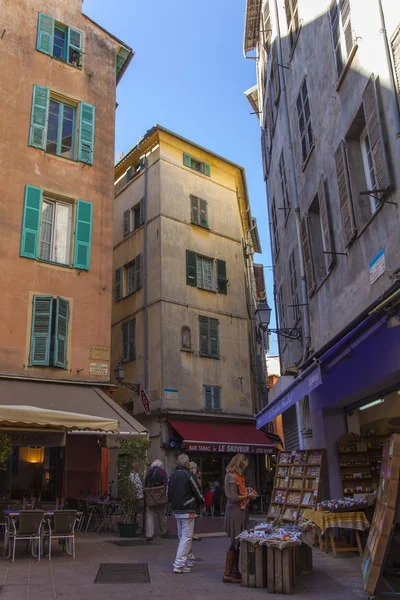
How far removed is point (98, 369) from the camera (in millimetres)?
14078

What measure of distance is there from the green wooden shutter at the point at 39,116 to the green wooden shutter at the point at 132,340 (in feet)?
28.5

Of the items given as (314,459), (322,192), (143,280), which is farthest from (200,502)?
(143,280)

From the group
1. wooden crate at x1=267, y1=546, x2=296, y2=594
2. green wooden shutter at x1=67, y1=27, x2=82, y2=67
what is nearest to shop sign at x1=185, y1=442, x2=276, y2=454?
wooden crate at x1=267, y1=546, x2=296, y2=594

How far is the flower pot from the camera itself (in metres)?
11.3

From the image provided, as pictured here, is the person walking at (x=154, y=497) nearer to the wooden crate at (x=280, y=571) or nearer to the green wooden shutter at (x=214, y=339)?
the wooden crate at (x=280, y=571)

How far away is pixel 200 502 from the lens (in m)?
7.44

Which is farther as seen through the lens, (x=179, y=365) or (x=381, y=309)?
(x=179, y=365)

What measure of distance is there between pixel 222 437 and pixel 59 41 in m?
14.4

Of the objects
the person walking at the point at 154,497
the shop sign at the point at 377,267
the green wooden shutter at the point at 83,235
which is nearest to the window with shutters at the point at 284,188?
the green wooden shutter at the point at 83,235

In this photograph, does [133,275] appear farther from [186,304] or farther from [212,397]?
[212,397]

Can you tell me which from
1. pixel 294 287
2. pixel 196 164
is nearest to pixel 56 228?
pixel 294 287

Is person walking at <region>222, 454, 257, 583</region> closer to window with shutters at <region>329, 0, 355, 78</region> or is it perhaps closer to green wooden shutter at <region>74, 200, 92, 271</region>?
window with shutters at <region>329, 0, 355, 78</region>

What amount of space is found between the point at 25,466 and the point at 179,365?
770 centimetres

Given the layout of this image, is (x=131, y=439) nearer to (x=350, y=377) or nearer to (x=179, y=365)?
(x=350, y=377)
